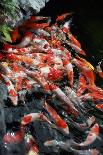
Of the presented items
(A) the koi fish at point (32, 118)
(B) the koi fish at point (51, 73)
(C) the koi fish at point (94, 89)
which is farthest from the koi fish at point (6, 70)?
(C) the koi fish at point (94, 89)

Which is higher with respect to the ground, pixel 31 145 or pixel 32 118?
pixel 32 118

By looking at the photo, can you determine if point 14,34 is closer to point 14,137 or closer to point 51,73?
point 51,73

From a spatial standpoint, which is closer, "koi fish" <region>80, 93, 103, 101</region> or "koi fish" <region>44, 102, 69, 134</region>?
"koi fish" <region>44, 102, 69, 134</region>

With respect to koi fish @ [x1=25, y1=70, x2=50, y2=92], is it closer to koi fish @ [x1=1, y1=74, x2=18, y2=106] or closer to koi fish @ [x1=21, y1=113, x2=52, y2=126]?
koi fish @ [x1=1, y1=74, x2=18, y2=106]

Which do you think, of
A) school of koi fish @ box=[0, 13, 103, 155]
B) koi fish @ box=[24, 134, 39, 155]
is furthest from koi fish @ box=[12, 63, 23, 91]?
koi fish @ box=[24, 134, 39, 155]

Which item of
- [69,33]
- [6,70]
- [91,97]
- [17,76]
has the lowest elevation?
[91,97]

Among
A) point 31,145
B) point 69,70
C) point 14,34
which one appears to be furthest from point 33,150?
point 14,34

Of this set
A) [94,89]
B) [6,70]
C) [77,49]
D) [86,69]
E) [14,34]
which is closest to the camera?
[6,70]

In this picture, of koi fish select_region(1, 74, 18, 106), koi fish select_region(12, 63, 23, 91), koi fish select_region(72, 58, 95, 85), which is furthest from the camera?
koi fish select_region(72, 58, 95, 85)
